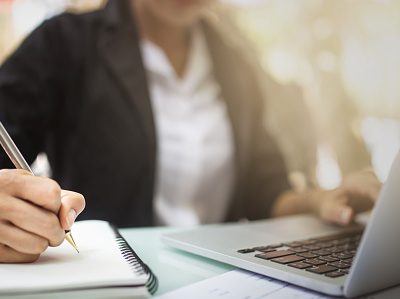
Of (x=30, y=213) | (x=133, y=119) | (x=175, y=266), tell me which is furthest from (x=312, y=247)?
(x=133, y=119)

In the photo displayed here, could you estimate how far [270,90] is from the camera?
1027 millimetres

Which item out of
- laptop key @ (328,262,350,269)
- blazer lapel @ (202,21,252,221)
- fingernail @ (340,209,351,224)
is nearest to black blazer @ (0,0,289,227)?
blazer lapel @ (202,21,252,221)

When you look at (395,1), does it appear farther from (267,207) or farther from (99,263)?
(99,263)

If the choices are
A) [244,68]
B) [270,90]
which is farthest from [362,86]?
[244,68]

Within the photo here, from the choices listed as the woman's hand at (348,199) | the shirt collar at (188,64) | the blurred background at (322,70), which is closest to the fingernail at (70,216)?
the woman's hand at (348,199)

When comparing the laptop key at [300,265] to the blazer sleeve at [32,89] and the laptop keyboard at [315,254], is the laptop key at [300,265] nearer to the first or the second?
the laptop keyboard at [315,254]

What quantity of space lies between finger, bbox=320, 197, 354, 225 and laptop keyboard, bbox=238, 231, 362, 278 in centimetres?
8

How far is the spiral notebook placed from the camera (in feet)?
0.82

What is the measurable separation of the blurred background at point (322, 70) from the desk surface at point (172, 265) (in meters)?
0.50

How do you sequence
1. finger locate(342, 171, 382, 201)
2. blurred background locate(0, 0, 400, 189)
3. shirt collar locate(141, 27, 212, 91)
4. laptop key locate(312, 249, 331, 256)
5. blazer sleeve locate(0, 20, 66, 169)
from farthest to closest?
blurred background locate(0, 0, 400, 189) < shirt collar locate(141, 27, 212, 91) < blazer sleeve locate(0, 20, 66, 169) < finger locate(342, 171, 382, 201) < laptop key locate(312, 249, 331, 256)

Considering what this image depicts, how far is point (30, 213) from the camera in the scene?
278 millimetres

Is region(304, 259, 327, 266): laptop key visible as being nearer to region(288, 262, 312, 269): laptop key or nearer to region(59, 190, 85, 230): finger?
region(288, 262, 312, 269): laptop key

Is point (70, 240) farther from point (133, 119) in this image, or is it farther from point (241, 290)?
point (133, 119)

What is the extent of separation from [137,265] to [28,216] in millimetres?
73
